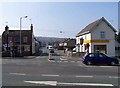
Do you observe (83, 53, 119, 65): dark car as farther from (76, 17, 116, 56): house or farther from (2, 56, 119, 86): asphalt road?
(76, 17, 116, 56): house

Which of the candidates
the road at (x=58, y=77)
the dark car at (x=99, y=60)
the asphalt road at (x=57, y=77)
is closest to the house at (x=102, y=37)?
the dark car at (x=99, y=60)

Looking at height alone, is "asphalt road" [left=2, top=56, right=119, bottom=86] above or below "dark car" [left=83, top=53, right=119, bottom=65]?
below

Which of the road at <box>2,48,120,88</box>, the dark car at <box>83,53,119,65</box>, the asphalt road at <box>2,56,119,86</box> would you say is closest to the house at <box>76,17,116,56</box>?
the dark car at <box>83,53,119,65</box>

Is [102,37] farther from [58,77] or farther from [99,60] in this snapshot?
[58,77]

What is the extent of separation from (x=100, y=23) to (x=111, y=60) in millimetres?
28023

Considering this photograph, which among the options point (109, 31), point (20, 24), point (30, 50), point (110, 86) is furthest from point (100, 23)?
point (110, 86)

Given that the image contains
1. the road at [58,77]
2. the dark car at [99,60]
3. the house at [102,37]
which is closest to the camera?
the road at [58,77]

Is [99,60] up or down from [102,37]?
down

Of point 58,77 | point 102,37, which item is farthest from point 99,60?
point 102,37

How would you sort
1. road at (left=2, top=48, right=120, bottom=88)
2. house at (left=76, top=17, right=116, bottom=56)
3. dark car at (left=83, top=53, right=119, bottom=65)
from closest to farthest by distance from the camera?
road at (left=2, top=48, right=120, bottom=88) < dark car at (left=83, top=53, right=119, bottom=65) < house at (left=76, top=17, right=116, bottom=56)

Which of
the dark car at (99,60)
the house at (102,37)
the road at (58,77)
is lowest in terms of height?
the road at (58,77)

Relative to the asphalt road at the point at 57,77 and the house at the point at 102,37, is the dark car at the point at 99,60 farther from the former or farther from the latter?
the house at the point at 102,37

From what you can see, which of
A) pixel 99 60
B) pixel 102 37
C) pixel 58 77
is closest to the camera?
pixel 58 77

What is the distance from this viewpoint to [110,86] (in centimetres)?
1470
